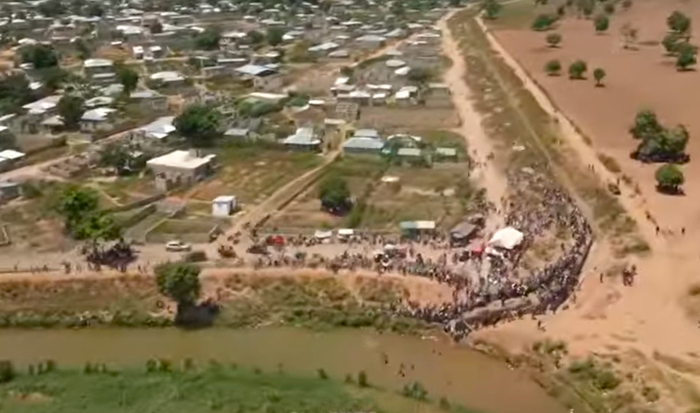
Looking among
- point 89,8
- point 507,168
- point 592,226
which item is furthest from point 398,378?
point 89,8

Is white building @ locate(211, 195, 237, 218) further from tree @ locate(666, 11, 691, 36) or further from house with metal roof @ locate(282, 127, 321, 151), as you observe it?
tree @ locate(666, 11, 691, 36)

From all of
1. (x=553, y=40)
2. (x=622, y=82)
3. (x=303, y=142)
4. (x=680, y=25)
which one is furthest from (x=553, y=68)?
(x=303, y=142)

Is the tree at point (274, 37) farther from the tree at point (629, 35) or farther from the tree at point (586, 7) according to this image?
the tree at point (586, 7)

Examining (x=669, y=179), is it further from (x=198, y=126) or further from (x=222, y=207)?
(x=198, y=126)

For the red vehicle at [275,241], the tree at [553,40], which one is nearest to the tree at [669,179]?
the red vehicle at [275,241]

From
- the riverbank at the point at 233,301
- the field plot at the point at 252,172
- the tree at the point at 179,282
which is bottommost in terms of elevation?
the field plot at the point at 252,172

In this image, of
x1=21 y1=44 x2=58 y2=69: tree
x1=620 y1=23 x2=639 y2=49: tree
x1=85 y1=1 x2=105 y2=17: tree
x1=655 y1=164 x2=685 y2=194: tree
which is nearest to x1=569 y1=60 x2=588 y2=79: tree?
x1=620 y1=23 x2=639 y2=49: tree

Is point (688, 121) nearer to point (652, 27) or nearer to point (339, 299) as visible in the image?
point (339, 299)
